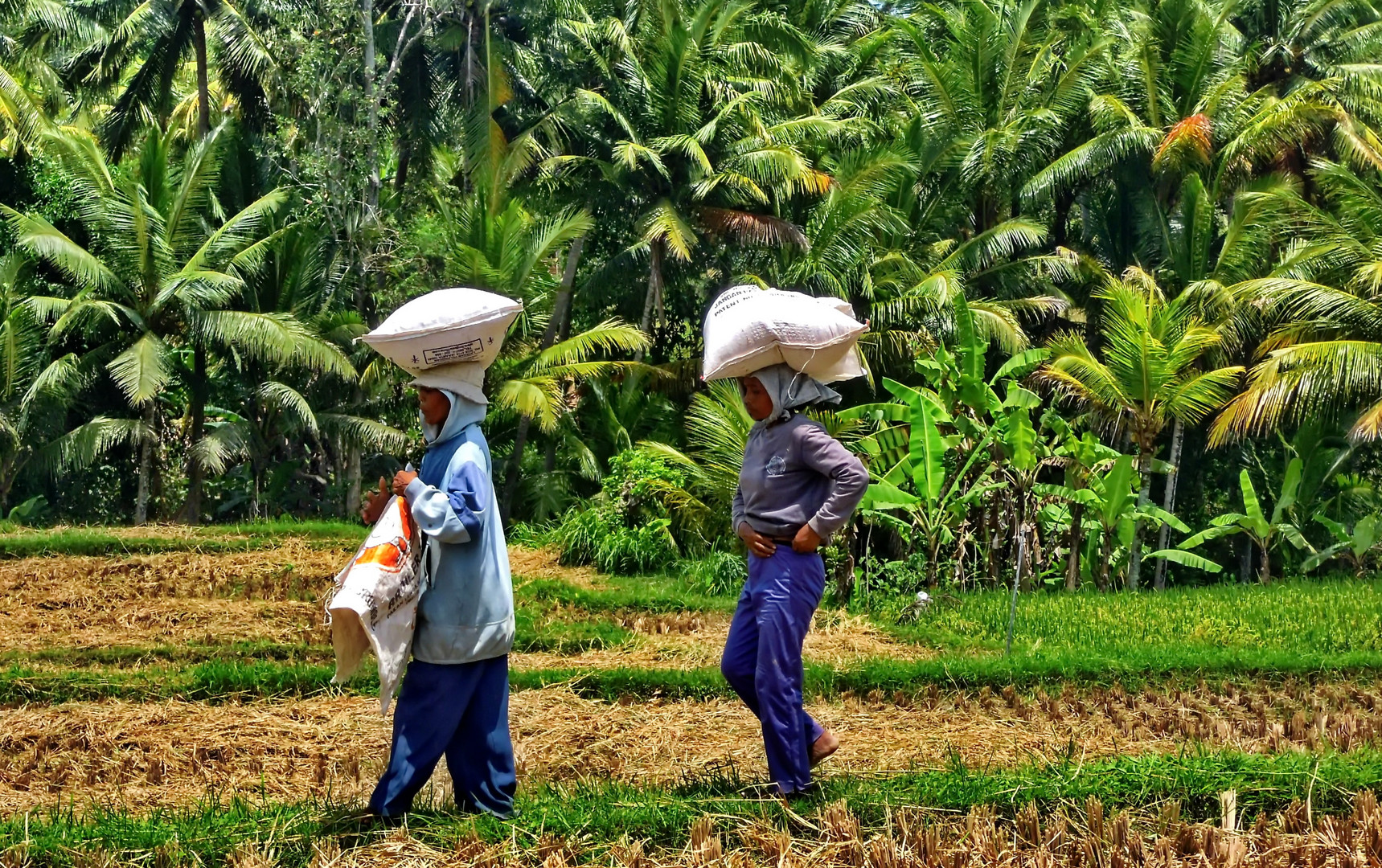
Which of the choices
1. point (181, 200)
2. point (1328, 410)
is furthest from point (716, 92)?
point (1328, 410)

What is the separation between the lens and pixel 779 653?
454 cm

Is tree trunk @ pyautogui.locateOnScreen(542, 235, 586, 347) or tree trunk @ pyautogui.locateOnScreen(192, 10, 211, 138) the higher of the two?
tree trunk @ pyautogui.locateOnScreen(192, 10, 211, 138)

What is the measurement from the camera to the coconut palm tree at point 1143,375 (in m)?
13.0

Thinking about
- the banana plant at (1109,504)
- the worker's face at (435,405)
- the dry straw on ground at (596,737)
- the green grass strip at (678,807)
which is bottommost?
the dry straw on ground at (596,737)

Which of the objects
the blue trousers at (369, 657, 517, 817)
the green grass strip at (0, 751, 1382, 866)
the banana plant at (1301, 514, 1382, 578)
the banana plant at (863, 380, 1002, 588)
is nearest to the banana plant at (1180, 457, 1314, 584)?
the banana plant at (1301, 514, 1382, 578)

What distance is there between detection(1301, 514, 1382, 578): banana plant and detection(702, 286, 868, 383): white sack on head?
11.3 meters

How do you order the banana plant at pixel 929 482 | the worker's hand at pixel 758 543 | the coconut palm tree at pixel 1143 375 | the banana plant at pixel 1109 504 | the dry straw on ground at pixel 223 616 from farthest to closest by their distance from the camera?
the coconut palm tree at pixel 1143 375 < the banana plant at pixel 1109 504 < the banana plant at pixel 929 482 < the dry straw on ground at pixel 223 616 < the worker's hand at pixel 758 543

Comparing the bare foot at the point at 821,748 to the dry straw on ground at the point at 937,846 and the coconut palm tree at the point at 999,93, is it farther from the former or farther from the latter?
the coconut palm tree at the point at 999,93

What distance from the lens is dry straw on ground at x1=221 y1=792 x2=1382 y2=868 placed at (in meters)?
4.06

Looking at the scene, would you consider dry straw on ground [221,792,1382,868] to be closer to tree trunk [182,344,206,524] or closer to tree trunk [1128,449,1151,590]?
tree trunk [1128,449,1151,590]

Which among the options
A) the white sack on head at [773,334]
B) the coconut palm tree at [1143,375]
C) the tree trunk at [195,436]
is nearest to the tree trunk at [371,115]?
the tree trunk at [195,436]

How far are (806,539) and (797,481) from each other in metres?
0.23

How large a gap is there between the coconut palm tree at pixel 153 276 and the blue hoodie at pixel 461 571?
470 inches

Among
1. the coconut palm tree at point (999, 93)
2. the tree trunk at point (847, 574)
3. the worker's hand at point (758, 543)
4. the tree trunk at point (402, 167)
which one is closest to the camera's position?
the worker's hand at point (758, 543)
